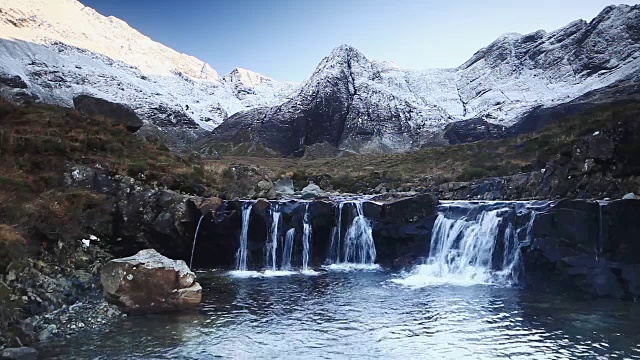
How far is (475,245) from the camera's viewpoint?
811 inches

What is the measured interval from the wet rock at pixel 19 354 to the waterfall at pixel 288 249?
13561 mm

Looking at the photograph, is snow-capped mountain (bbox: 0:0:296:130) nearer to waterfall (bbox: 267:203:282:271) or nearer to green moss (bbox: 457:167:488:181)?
green moss (bbox: 457:167:488:181)

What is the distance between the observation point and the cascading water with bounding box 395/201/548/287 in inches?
749

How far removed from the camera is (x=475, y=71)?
151500mm

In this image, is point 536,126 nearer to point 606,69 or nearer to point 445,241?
point 606,69

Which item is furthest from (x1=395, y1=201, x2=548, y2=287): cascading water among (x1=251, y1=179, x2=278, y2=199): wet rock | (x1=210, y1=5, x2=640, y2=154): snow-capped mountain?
(x1=210, y1=5, x2=640, y2=154): snow-capped mountain

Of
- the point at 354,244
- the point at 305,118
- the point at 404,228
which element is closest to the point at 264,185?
the point at 354,244

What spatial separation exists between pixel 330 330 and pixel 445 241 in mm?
10979

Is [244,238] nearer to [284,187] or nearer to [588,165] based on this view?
[284,187]

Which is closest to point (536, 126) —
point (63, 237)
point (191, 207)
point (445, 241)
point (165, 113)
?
point (445, 241)

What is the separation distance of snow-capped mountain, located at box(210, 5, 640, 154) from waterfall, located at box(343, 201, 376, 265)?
86.3 metres

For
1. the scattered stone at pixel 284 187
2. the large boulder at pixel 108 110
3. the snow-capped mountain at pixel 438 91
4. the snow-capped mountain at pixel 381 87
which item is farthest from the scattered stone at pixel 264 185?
the snow-capped mountain at pixel 438 91

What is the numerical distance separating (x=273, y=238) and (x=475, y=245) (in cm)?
993

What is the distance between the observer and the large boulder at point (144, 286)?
13.6 meters
